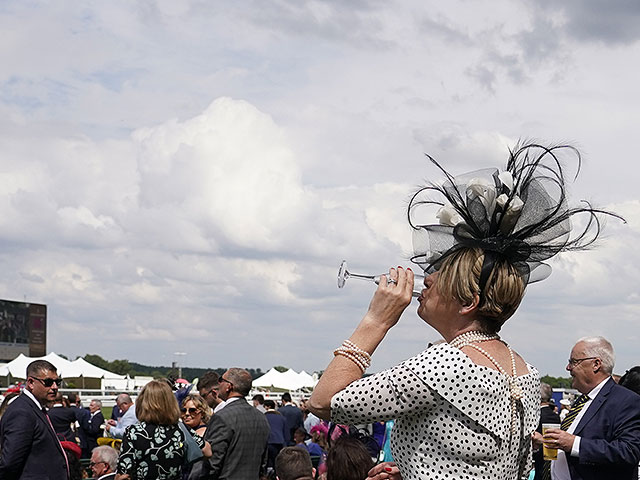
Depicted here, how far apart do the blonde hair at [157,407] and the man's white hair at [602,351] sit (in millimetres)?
3316

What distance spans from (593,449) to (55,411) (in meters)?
9.68

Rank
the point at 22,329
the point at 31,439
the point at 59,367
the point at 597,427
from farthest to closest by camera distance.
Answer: the point at 22,329, the point at 59,367, the point at 31,439, the point at 597,427

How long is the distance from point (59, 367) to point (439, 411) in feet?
114

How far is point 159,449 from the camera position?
7441 mm

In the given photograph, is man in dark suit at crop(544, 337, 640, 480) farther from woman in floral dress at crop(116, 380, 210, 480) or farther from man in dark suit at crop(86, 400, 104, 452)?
man in dark suit at crop(86, 400, 104, 452)

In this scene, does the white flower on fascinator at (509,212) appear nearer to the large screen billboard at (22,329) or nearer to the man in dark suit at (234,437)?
the man in dark suit at (234,437)

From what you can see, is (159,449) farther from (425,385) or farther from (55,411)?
(55,411)

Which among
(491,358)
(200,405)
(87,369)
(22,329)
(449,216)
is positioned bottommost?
(87,369)

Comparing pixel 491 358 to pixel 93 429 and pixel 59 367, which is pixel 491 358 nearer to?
pixel 93 429

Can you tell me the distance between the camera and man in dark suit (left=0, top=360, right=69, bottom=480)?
733cm

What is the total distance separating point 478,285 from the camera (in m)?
2.57

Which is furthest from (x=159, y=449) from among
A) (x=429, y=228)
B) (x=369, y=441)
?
(x=429, y=228)

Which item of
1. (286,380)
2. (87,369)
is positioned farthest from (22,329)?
(286,380)

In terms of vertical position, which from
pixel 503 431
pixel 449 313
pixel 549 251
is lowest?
pixel 503 431
